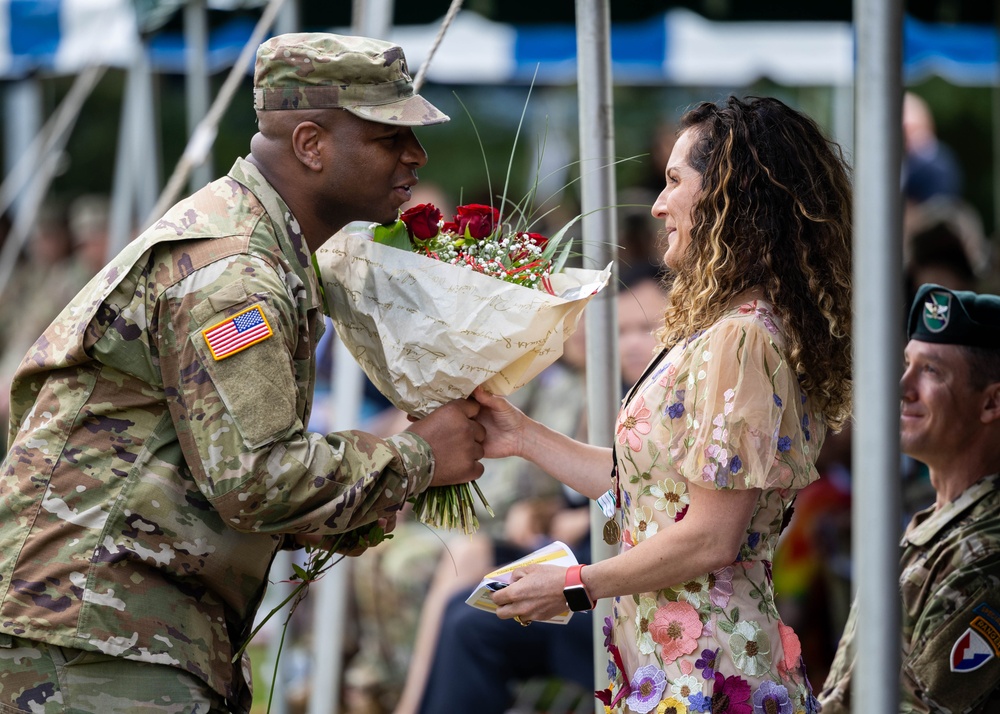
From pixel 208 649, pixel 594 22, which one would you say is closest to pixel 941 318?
pixel 594 22

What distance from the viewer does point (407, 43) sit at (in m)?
8.74

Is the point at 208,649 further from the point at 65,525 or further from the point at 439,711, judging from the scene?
the point at 439,711

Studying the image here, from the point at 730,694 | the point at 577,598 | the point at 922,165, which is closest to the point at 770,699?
the point at 730,694

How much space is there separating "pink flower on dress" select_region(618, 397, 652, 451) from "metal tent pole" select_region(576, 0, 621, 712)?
70cm

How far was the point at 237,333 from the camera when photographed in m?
2.24

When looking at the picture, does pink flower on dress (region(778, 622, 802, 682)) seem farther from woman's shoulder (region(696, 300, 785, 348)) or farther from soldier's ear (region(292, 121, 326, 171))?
soldier's ear (region(292, 121, 326, 171))

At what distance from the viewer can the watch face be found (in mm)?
2422

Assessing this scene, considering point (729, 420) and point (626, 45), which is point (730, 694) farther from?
point (626, 45)

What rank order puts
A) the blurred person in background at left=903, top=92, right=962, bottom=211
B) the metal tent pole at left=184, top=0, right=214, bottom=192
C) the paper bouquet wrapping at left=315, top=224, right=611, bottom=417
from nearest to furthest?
the paper bouquet wrapping at left=315, top=224, right=611, bottom=417
the metal tent pole at left=184, top=0, right=214, bottom=192
the blurred person in background at left=903, top=92, right=962, bottom=211

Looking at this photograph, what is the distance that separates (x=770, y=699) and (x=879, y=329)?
914mm

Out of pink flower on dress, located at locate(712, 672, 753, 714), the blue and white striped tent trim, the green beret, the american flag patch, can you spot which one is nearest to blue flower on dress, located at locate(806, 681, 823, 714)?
pink flower on dress, located at locate(712, 672, 753, 714)

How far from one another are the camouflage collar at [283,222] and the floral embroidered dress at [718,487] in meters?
0.74

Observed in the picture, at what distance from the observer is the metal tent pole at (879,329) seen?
183 cm

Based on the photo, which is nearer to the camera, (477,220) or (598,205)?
(477,220)
